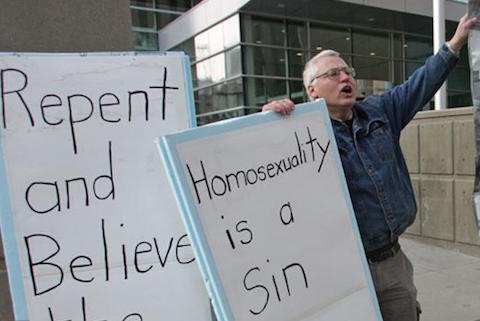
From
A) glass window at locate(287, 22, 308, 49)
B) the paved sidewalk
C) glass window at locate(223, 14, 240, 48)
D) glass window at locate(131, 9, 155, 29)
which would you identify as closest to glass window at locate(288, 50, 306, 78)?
glass window at locate(287, 22, 308, 49)

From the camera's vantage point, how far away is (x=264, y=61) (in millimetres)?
Result: 13805

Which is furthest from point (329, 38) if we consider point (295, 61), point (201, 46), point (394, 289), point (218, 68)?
point (394, 289)

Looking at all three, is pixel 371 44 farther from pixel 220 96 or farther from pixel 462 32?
pixel 462 32

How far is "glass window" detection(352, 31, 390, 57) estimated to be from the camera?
15.0 metres

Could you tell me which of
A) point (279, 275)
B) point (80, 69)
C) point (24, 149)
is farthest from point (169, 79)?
point (279, 275)

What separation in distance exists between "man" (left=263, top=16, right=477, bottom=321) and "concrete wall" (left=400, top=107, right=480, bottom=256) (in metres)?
3.07

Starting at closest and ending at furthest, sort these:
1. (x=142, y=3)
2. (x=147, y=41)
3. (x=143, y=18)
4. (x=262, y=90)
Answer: (x=262, y=90) → (x=142, y=3) → (x=143, y=18) → (x=147, y=41)

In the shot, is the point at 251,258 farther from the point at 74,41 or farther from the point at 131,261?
the point at 74,41

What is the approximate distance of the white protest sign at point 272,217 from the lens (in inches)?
52.6

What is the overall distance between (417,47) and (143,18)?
34.3 feet

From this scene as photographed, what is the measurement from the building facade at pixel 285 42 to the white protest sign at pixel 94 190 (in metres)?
11.7

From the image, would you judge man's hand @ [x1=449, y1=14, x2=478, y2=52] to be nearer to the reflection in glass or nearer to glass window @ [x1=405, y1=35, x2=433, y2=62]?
the reflection in glass

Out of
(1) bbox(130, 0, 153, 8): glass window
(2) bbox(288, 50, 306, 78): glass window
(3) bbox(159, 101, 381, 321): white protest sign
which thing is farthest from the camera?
(1) bbox(130, 0, 153, 8): glass window

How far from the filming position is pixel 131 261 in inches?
59.2
